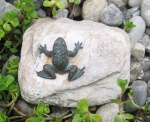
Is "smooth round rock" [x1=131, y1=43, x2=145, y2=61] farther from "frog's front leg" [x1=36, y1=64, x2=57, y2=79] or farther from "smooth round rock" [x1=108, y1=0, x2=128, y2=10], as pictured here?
"frog's front leg" [x1=36, y1=64, x2=57, y2=79]

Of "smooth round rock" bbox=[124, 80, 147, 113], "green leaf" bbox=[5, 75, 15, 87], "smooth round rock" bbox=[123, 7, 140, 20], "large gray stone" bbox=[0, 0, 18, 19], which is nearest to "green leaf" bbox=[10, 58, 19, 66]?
"green leaf" bbox=[5, 75, 15, 87]

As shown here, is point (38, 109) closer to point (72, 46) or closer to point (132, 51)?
point (72, 46)

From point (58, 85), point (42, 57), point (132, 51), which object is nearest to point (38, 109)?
point (58, 85)

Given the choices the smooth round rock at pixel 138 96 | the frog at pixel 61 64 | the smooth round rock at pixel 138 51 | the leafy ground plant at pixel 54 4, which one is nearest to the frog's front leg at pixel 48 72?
the frog at pixel 61 64

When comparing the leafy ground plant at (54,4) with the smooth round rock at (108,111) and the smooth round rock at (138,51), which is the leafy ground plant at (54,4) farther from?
the smooth round rock at (108,111)

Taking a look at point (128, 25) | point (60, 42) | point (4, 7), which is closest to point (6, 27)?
point (4, 7)

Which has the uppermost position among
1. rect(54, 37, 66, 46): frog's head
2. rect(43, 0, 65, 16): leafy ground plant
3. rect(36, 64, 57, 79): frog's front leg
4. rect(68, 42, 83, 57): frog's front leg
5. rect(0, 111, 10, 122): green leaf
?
rect(43, 0, 65, 16): leafy ground plant

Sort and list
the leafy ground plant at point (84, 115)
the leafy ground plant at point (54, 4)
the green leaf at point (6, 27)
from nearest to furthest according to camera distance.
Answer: the leafy ground plant at point (84, 115) < the green leaf at point (6, 27) < the leafy ground plant at point (54, 4)
